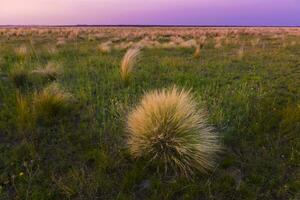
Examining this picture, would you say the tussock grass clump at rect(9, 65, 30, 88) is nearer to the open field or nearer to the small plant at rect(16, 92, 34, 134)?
the open field

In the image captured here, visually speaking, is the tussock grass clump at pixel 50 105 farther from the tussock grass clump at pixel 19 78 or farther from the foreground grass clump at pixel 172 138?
the tussock grass clump at pixel 19 78

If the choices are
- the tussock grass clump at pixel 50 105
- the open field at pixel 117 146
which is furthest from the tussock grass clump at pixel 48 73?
the tussock grass clump at pixel 50 105

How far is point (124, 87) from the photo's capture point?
6016 millimetres

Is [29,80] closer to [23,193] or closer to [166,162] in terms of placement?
[23,193]

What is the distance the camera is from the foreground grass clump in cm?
319

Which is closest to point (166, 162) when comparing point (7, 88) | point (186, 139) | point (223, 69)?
point (186, 139)

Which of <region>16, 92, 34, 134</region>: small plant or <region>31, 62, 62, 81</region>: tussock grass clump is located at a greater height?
<region>31, 62, 62, 81</region>: tussock grass clump

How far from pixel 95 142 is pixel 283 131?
8.58ft

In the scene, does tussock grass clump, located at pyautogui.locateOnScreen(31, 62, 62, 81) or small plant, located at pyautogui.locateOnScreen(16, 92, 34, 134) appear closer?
small plant, located at pyautogui.locateOnScreen(16, 92, 34, 134)

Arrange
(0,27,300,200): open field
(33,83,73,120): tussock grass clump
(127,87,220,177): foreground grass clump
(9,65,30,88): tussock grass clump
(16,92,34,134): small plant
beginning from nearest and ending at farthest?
(0,27,300,200): open field < (127,87,220,177): foreground grass clump < (16,92,34,134): small plant < (33,83,73,120): tussock grass clump < (9,65,30,88): tussock grass clump

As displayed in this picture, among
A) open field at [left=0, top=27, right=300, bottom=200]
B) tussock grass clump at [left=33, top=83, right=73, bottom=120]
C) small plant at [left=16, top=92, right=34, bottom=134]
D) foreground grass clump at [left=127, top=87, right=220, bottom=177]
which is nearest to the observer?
open field at [left=0, top=27, right=300, bottom=200]

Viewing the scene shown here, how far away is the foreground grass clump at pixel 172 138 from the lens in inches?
126

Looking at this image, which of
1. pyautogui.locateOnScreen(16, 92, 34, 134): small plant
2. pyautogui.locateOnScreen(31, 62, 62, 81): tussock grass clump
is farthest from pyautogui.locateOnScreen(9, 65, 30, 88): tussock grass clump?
pyautogui.locateOnScreen(16, 92, 34, 134): small plant

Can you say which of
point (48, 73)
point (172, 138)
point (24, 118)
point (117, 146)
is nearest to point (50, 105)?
point (24, 118)
